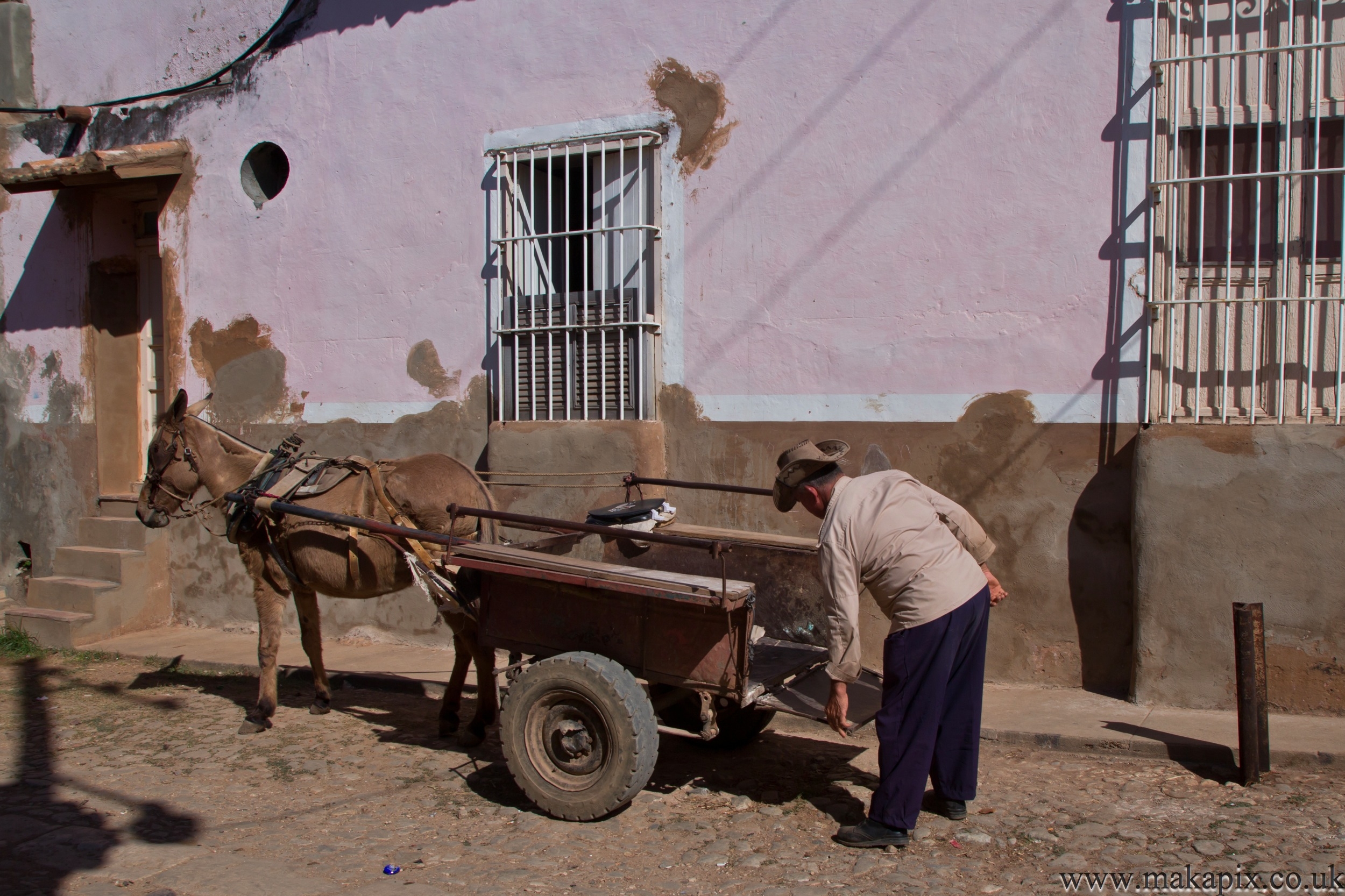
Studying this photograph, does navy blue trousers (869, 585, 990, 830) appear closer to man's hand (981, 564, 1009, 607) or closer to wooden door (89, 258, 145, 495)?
man's hand (981, 564, 1009, 607)

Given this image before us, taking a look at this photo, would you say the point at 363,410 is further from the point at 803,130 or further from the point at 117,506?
the point at 803,130

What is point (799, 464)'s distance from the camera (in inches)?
149

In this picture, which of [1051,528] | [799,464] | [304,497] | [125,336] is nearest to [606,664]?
[799,464]

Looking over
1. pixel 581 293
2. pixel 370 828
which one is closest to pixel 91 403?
pixel 581 293

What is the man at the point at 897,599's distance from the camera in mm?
3662

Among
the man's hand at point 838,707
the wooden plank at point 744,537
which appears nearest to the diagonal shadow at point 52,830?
the wooden plank at point 744,537

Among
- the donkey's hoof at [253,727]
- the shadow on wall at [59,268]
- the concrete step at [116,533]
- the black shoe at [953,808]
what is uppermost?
the shadow on wall at [59,268]

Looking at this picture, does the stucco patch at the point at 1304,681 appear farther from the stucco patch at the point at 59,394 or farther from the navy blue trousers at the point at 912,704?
the stucco patch at the point at 59,394

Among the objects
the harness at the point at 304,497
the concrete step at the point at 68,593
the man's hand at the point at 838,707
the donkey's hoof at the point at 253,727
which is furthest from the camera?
the concrete step at the point at 68,593

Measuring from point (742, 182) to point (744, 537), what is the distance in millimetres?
2915

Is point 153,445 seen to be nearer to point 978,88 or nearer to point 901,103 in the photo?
point 901,103

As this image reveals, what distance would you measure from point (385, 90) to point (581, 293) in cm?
248

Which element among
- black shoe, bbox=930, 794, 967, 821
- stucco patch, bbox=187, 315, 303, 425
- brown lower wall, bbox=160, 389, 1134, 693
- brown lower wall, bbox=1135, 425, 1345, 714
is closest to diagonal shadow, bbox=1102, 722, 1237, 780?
brown lower wall, bbox=1135, 425, 1345, 714

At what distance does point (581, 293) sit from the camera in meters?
7.37
